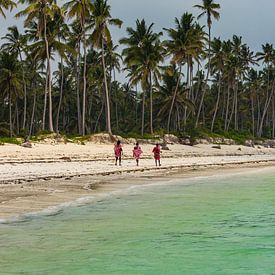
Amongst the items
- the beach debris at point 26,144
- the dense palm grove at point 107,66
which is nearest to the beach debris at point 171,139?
the dense palm grove at point 107,66

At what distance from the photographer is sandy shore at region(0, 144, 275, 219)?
44.2 ft

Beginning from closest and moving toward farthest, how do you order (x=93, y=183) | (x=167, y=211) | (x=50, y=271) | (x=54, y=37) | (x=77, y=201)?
(x=50, y=271) < (x=167, y=211) < (x=77, y=201) < (x=93, y=183) < (x=54, y=37)

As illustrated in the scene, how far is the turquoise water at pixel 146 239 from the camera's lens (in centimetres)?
704

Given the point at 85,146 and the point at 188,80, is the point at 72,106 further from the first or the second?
the point at 85,146

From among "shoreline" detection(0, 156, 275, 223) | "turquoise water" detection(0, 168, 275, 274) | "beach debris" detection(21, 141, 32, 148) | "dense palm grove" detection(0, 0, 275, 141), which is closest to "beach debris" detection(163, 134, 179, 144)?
"dense palm grove" detection(0, 0, 275, 141)

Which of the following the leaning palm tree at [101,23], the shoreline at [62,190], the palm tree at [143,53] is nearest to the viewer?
the shoreline at [62,190]

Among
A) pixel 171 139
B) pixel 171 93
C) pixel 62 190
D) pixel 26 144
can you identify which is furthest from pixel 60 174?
pixel 171 93

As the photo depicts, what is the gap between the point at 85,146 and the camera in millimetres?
36781

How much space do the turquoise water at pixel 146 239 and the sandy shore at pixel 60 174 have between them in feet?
4.42

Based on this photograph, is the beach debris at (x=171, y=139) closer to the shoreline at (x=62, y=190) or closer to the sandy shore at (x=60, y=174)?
the sandy shore at (x=60, y=174)

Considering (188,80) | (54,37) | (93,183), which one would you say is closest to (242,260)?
(93,183)

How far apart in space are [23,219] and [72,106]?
222 feet

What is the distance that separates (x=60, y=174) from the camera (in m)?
20.5

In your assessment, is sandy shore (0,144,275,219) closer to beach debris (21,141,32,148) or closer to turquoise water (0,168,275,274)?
beach debris (21,141,32,148)
